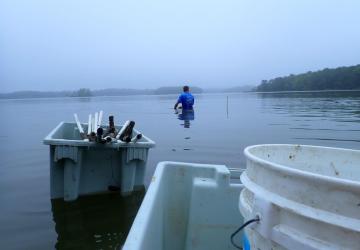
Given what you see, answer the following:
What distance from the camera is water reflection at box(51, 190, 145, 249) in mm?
4629

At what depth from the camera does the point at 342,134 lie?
44.2 feet

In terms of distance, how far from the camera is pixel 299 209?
138 centimetres

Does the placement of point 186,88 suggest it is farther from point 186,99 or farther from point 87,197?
point 87,197

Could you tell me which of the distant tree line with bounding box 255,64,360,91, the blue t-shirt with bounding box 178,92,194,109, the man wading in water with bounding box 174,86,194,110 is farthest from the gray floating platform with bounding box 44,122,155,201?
the distant tree line with bounding box 255,64,360,91

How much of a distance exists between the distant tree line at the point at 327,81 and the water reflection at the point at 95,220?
8667 centimetres

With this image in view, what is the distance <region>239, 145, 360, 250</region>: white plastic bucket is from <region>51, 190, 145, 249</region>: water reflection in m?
3.37

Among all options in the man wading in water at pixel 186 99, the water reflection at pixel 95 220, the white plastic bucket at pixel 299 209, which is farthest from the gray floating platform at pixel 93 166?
the man wading in water at pixel 186 99

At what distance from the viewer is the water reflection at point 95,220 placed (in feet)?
15.2

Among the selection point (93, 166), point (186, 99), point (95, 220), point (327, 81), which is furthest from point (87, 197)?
point (327, 81)

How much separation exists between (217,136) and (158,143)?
9.15 feet

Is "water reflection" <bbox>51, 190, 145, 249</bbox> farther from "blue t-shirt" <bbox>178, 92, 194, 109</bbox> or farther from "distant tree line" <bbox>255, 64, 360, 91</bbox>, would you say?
"distant tree line" <bbox>255, 64, 360, 91</bbox>

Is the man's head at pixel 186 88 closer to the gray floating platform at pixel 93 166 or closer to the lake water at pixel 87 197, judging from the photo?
the lake water at pixel 87 197

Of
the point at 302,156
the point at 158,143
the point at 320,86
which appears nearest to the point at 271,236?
the point at 302,156

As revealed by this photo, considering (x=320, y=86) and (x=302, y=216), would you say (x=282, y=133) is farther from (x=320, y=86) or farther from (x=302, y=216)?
(x=320, y=86)
